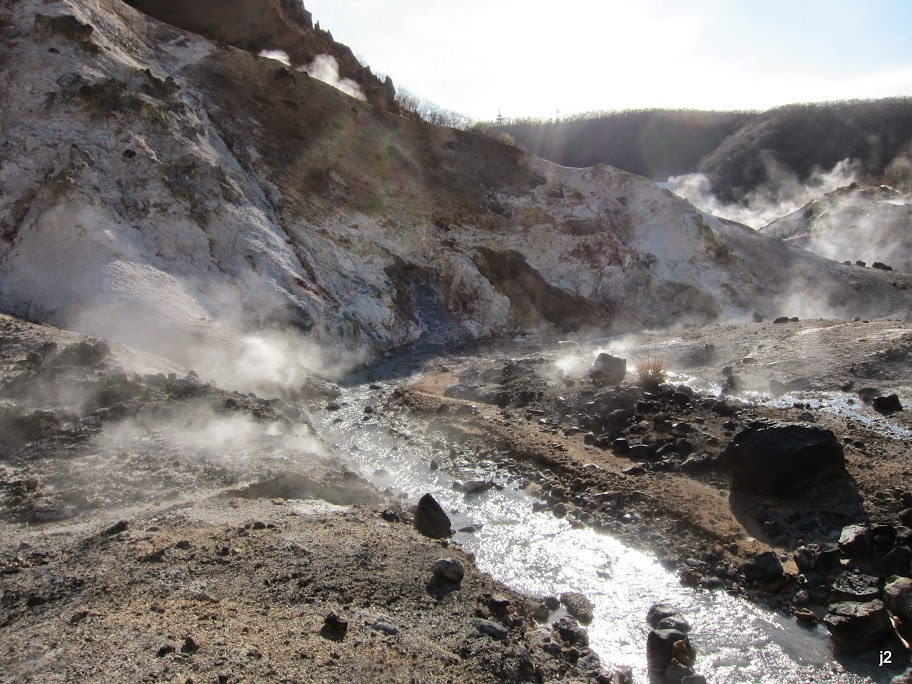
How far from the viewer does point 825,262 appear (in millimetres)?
24359

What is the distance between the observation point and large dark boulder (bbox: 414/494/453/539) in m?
6.09

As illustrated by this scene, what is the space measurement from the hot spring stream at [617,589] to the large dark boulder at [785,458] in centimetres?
188

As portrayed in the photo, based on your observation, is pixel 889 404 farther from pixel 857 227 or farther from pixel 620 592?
pixel 857 227

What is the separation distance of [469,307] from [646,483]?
461 inches

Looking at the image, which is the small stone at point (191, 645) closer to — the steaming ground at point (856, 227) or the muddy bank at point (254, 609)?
the muddy bank at point (254, 609)

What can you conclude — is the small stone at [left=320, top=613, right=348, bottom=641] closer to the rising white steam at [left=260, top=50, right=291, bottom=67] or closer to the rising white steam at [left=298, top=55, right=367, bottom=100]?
the rising white steam at [left=260, top=50, right=291, bottom=67]

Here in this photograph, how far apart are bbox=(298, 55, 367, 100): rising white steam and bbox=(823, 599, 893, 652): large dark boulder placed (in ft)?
87.3

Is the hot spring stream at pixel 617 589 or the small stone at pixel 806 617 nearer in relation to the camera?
the hot spring stream at pixel 617 589

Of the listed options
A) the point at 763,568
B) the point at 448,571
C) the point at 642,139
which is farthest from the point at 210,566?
the point at 642,139

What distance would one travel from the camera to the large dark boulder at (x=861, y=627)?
179 inches

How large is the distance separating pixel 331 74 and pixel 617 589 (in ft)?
90.0

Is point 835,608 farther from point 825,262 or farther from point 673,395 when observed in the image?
point 825,262

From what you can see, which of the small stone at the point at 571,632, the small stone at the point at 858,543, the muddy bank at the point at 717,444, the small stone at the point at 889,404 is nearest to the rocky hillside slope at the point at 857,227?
the muddy bank at the point at 717,444

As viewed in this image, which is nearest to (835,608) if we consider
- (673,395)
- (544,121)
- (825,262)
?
(673,395)
